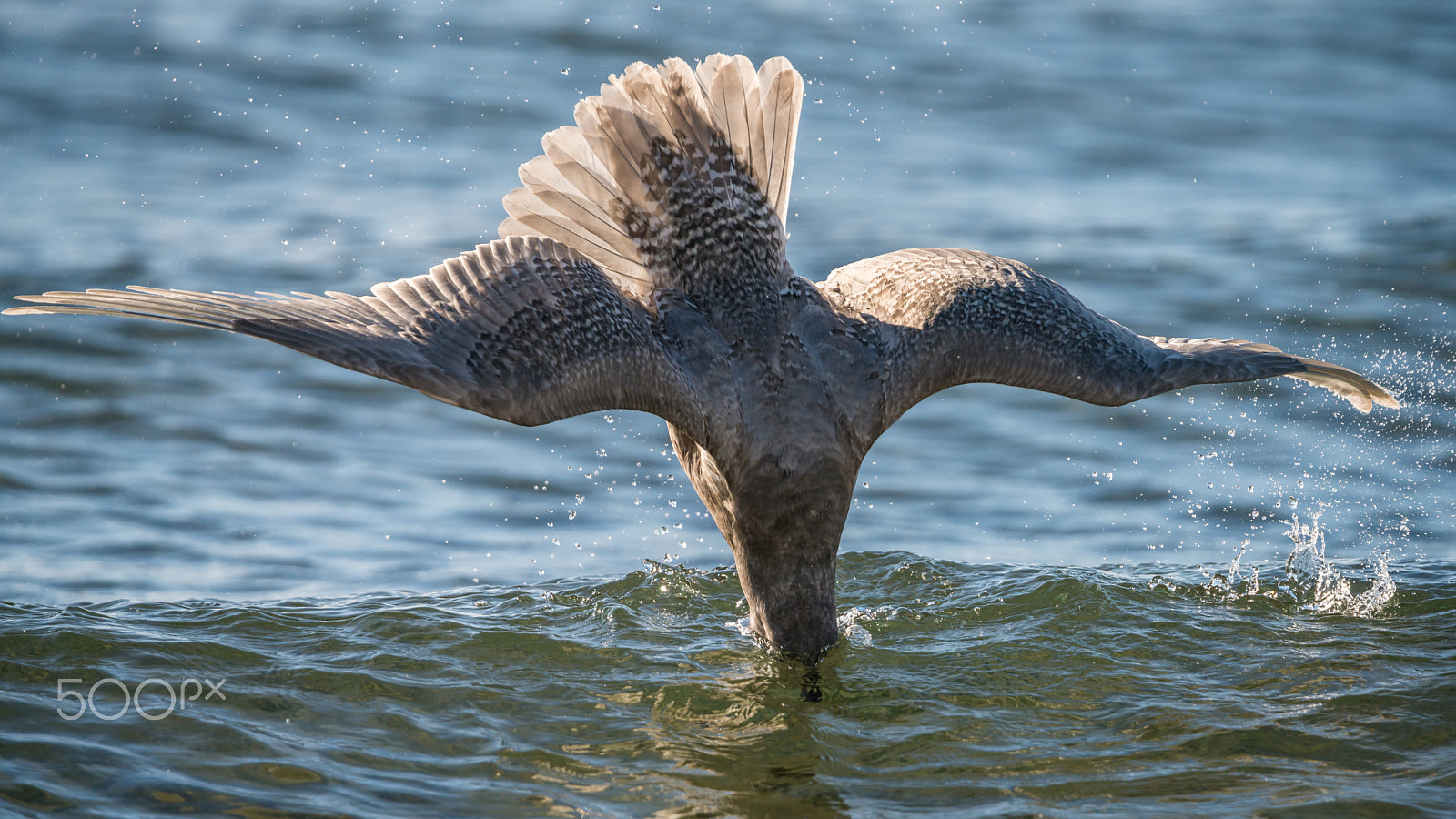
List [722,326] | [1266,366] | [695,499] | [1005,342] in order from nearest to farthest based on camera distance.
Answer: [722,326] < [1005,342] < [1266,366] < [695,499]

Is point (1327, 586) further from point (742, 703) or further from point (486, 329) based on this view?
point (486, 329)

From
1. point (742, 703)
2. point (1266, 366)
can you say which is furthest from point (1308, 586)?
point (742, 703)

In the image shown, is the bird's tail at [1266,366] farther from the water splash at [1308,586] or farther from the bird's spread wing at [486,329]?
the bird's spread wing at [486,329]

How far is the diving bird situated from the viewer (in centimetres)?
501

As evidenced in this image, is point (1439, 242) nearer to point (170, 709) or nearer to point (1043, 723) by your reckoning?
point (1043, 723)

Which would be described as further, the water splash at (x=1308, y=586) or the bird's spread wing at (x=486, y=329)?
the water splash at (x=1308, y=586)

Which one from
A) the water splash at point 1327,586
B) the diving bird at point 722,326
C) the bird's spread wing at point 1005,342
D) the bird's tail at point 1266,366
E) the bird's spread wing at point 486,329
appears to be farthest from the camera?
the water splash at point 1327,586

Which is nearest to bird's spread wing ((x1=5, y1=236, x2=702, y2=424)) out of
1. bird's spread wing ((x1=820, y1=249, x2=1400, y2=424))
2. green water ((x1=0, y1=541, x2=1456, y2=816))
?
bird's spread wing ((x1=820, y1=249, x2=1400, y2=424))

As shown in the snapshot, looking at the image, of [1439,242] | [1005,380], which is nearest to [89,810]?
[1005,380]

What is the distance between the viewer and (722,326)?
18.5ft

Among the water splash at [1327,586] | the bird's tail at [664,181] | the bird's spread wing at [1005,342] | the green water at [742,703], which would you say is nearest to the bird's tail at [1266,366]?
the bird's spread wing at [1005,342]

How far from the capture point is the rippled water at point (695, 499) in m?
5.11

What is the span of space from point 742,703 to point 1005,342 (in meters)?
1.77

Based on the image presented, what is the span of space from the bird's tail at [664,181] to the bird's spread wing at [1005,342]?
56 cm
